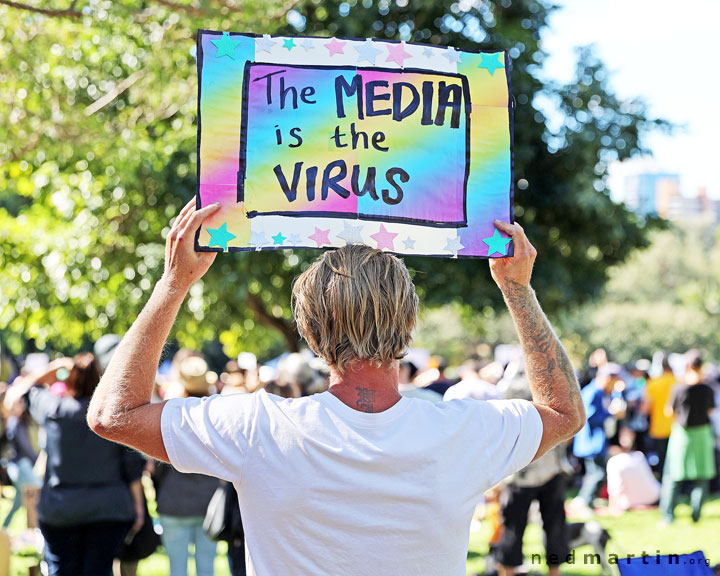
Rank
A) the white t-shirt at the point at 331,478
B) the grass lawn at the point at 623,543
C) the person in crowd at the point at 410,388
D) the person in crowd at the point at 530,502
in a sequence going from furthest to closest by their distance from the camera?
the grass lawn at the point at 623,543 → the person in crowd at the point at 530,502 → the person in crowd at the point at 410,388 → the white t-shirt at the point at 331,478

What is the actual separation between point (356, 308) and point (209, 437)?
0.42 m

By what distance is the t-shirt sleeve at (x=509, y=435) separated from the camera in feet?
6.56

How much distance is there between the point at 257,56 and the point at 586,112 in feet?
40.2

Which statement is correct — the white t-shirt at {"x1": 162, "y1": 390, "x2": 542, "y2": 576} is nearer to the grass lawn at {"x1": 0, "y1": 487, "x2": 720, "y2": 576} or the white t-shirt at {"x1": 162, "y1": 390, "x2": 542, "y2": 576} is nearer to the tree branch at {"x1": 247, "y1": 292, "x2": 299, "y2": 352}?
the grass lawn at {"x1": 0, "y1": 487, "x2": 720, "y2": 576}

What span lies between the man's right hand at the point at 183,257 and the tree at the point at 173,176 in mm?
4729

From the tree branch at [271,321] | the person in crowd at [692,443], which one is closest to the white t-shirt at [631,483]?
the person in crowd at [692,443]

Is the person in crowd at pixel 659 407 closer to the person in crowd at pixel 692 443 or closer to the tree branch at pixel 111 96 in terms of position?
the person in crowd at pixel 692 443

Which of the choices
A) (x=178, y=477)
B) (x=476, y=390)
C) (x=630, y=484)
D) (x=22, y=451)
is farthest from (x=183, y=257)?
(x=630, y=484)

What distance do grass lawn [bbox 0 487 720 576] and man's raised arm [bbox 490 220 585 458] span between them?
5366mm

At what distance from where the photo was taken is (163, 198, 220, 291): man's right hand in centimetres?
208

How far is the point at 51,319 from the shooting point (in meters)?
12.1

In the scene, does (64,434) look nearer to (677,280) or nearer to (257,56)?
(257,56)

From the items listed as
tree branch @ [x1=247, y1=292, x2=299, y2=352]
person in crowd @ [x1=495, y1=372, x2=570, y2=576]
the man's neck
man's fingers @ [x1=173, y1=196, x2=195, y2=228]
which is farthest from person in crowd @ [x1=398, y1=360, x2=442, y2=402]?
tree branch @ [x1=247, y1=292, x2=299, y2=352]

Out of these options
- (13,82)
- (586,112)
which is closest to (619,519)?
(586,112)
